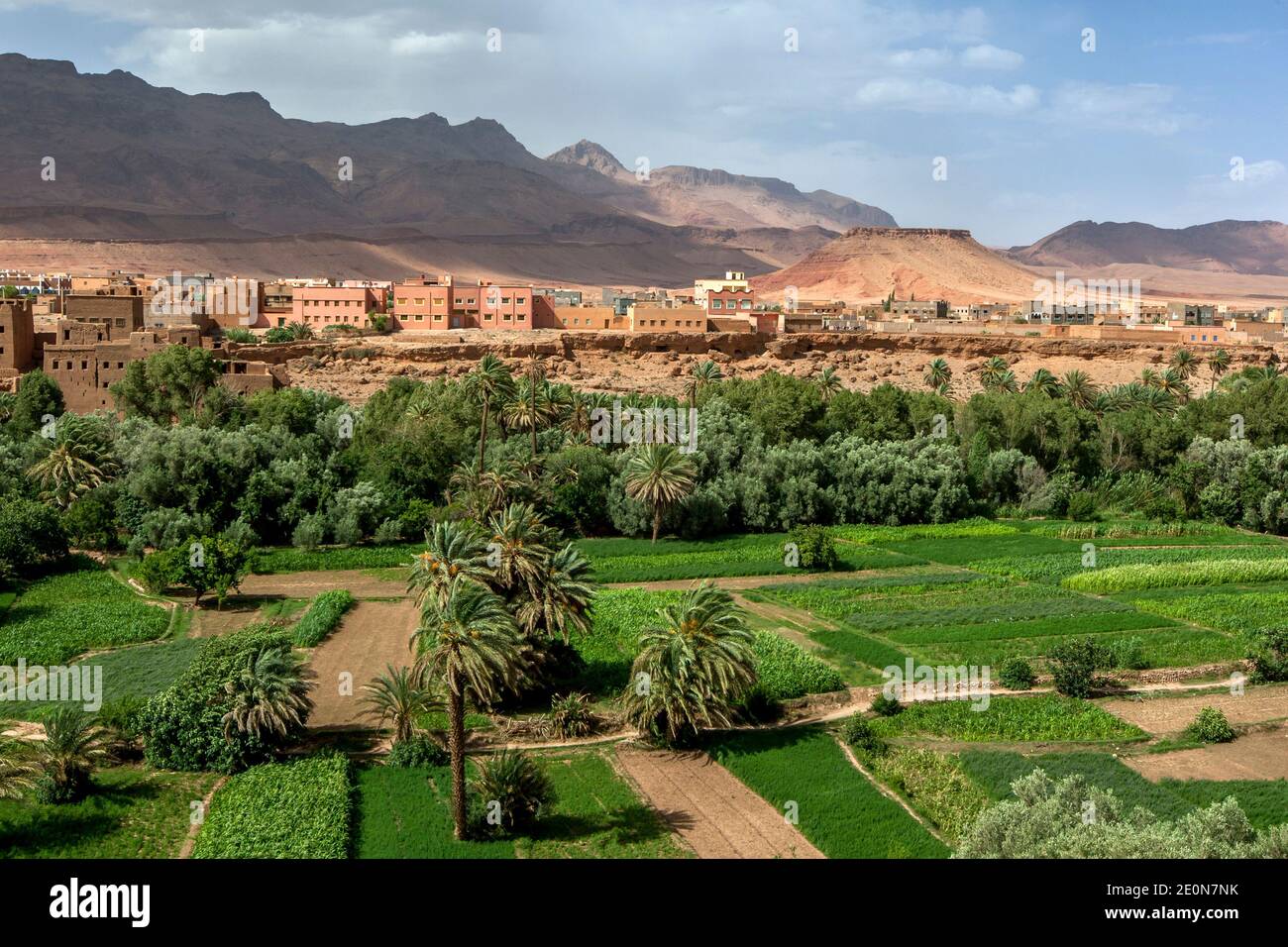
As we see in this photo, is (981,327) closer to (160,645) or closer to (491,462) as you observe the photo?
(491,462)

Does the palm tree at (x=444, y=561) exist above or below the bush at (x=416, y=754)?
above

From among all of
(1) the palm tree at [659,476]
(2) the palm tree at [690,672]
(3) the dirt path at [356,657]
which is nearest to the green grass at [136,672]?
(3) the dirt path at [356,657]

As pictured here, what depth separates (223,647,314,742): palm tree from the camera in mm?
20609

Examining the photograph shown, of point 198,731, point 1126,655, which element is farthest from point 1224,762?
point 198,731

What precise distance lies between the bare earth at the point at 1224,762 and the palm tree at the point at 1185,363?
147 ft

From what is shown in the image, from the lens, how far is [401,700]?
866 inches

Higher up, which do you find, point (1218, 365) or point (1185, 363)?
point (1185, 363)

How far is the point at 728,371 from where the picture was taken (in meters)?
64.4

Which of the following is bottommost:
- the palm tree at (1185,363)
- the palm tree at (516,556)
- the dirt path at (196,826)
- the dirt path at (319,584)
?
the dirt path at (196,826)

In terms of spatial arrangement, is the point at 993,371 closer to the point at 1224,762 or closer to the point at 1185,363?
the point at 1185,363

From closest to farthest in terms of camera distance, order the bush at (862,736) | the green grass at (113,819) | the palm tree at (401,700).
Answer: the green grass at (113,819)
the palm tree at (401,700)
the bush at (862,736)

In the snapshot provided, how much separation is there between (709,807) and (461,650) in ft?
16.9

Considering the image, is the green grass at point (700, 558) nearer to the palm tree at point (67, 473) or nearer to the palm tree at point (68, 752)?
the palm tree at point (67, 473)

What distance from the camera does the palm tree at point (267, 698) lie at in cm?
2061
